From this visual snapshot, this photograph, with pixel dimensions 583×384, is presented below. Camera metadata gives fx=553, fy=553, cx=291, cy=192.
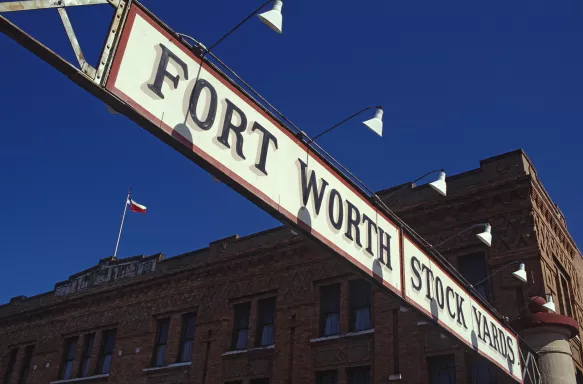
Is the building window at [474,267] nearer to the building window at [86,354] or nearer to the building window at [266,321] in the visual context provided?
the building window at [266,321]

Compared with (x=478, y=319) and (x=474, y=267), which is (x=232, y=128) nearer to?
(x=478, y=319)

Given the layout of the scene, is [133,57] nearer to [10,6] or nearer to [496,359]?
[10,6]

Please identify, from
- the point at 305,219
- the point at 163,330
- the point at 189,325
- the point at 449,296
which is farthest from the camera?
the point at 163,330

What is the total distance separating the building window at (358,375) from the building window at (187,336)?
22.7 ft

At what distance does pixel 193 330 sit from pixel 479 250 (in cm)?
1134

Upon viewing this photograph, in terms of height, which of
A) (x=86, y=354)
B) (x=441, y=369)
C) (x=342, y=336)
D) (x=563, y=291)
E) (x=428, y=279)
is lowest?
(x=428, y=279)

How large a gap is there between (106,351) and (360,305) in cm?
1244

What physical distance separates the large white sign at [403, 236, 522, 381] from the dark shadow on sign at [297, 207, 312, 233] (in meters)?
1.89

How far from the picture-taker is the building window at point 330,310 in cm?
1817

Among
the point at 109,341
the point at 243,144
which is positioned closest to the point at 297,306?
the point at 109,341

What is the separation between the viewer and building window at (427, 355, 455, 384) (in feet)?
49.9

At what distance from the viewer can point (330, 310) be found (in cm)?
1852

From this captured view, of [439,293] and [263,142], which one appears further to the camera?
[439,293]

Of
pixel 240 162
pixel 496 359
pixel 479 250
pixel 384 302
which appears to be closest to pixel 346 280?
pixel 384 302
